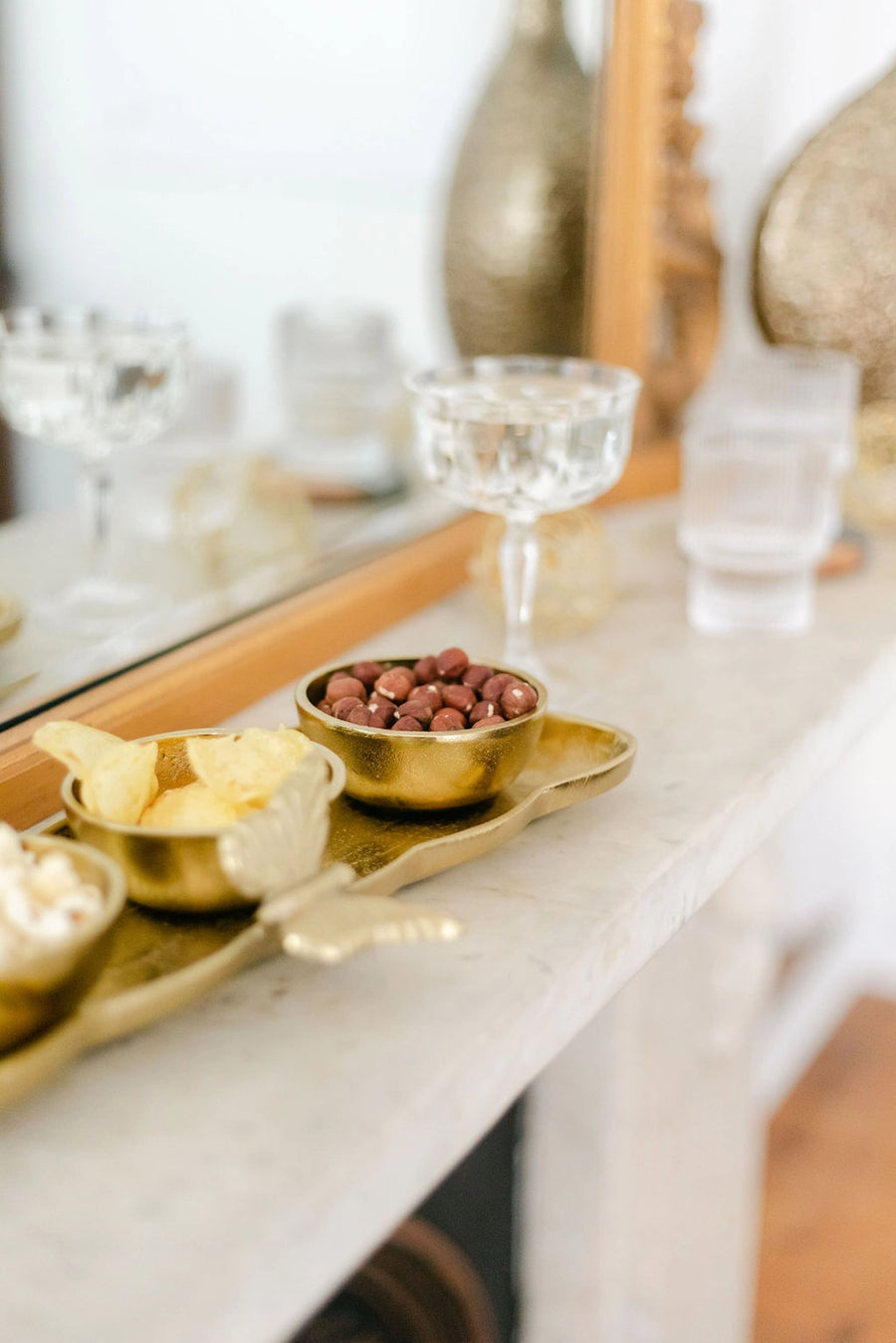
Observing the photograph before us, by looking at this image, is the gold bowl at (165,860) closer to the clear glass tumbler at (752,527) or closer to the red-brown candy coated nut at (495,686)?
the red-brown candy coated nut at (495,686)

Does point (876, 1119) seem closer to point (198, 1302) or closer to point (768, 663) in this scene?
point (768, 663)

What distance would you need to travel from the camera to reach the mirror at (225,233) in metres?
0.82

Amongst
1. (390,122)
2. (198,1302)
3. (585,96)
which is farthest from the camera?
(390,122)

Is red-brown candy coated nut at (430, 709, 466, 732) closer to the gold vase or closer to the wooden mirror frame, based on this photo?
the wooden mirror frame

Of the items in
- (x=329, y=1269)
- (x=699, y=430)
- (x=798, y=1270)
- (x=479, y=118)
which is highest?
(x=479, y=118)

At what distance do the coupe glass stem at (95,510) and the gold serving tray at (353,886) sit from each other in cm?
31

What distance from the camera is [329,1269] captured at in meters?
0.35

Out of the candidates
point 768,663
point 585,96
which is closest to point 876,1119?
point 768,663

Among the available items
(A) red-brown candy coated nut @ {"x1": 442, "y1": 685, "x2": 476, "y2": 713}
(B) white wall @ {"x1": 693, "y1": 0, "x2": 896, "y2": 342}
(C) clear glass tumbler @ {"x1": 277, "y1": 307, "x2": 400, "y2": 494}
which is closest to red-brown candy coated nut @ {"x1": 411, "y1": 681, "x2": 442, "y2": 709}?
(A) red-brown candy coated nut @ {"x1": 442, "y1": 685, "x2": 476, "y2": 713}

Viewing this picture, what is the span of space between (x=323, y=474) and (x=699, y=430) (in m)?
0.32

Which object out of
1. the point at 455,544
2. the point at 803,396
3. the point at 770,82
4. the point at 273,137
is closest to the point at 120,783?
the point at 455,544

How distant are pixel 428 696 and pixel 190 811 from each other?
12 centimetres

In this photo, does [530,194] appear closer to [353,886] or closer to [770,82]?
[770,82]

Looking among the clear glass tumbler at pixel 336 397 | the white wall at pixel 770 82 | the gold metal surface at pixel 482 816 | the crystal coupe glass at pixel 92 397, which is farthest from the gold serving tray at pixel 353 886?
the white wall at pixel 770 82
